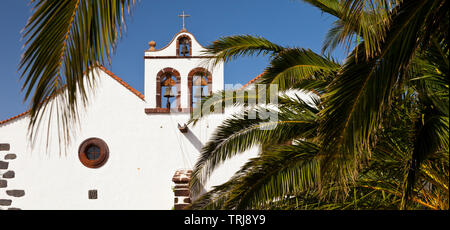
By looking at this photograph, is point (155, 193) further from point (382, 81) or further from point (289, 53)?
point (382, 81)

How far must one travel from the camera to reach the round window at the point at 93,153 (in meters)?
11.0

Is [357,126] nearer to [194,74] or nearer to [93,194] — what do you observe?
[194,74]

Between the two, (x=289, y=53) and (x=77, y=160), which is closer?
(x=289, y=53)

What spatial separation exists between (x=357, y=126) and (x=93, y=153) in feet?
32.1

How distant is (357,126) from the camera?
2.59 m

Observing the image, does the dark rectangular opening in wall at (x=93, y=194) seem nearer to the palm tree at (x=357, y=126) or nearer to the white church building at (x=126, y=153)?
the white church building at (x=126, y=153)

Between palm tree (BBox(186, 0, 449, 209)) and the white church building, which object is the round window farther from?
palm tree (BBox(186, 0, 449, 209))

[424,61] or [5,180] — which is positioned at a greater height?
[424,61]

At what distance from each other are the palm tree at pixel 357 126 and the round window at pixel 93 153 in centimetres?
639

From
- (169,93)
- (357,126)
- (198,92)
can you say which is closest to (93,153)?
(169,93)

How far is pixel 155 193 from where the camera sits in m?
10.9

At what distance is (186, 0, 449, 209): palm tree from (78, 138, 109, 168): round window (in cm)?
639
